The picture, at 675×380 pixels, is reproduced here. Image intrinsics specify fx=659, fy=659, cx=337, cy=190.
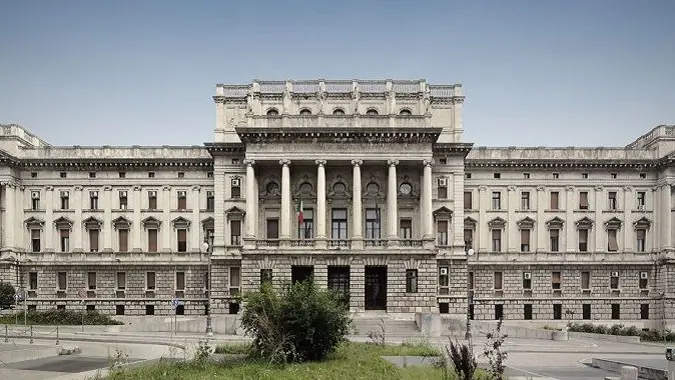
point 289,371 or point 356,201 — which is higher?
point 356,201

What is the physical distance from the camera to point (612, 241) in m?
66.0

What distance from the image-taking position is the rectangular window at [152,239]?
214 feet

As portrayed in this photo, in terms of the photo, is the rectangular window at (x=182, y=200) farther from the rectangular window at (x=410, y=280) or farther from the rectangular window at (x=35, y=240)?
the rectangular window at (x=410, y=280)

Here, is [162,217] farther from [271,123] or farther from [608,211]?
[608,211]

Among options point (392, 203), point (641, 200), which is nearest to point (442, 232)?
point (392, 203)

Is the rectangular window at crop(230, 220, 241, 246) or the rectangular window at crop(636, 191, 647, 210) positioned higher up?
the rectangular window at crop(636, 191, 647, 210)

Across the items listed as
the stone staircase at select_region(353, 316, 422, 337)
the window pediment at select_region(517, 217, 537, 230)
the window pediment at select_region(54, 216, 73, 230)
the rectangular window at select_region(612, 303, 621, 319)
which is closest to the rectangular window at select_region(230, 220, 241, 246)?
the stone staircase at select_region(353, 316, 422, 337)

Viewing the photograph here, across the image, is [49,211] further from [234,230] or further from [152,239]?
[234,230]

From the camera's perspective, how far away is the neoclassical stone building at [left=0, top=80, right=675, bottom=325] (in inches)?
2414

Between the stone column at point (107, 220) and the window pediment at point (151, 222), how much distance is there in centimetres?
349

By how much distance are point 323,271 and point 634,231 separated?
106 ft

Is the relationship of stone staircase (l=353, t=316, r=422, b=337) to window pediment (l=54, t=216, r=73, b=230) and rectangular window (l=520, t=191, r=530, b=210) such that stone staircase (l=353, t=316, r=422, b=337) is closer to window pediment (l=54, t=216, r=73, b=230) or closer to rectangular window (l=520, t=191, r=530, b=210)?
rectangular window (l=520, t=191, r=530, b=210)

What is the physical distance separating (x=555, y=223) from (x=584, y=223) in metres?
2.89

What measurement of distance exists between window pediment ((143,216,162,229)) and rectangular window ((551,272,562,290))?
128ft
